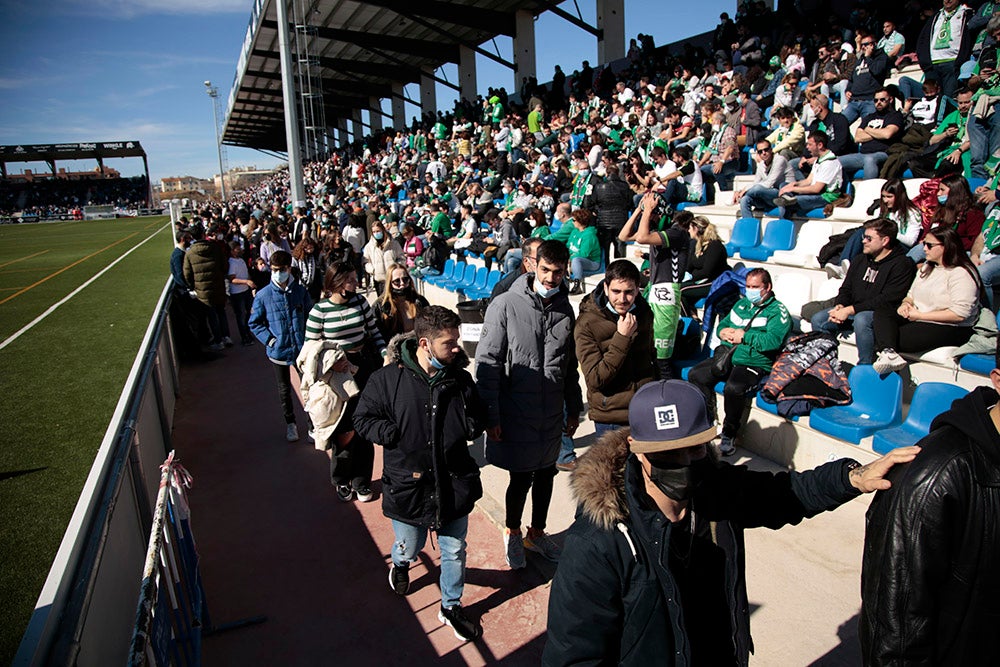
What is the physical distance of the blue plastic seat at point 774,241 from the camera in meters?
8.30

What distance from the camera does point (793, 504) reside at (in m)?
2.03

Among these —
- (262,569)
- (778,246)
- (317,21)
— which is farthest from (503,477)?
(317,21)

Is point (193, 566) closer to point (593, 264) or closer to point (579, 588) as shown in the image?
point (579, 588)

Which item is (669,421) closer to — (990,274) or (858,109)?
(990,274)

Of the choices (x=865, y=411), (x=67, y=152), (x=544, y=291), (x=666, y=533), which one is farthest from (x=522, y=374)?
(x=67, y=152)

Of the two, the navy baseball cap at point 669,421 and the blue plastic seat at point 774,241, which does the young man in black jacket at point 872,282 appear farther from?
the navy baseball cap at point 669,421

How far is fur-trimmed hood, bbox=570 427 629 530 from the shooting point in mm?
1748

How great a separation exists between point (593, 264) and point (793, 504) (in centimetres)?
720

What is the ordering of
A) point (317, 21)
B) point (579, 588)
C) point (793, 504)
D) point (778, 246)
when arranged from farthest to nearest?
Result: point (317, 21), point (778, 246), point (793, 504), point (579, 588)

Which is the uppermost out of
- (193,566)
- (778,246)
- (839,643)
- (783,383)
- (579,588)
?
(778,246)

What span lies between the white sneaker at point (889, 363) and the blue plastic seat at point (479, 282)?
278 inches

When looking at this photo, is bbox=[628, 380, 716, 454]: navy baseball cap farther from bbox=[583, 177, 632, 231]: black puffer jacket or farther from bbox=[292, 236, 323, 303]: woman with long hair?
bbox=[292, 236, 323, 303]: woman with long hair

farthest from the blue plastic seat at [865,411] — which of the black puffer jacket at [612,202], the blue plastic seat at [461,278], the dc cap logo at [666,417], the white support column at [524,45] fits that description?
the white support column at [524,45]

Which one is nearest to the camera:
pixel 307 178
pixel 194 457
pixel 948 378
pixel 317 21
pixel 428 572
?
pixel 428 572
